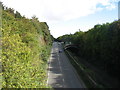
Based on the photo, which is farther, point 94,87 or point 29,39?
point 94,87

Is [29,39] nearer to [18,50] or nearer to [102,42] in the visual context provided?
[18,50]

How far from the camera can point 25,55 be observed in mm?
8211

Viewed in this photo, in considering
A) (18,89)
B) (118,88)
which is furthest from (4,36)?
(118,88)

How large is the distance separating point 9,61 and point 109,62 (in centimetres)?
1564

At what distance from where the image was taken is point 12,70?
6336mm

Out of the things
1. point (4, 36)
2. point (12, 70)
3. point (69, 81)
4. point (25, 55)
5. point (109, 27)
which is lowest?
point (69, 81)

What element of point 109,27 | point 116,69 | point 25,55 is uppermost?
point 109,27

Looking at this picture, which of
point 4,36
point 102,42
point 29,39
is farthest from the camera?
point 102,42

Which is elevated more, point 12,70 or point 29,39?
point 29,39

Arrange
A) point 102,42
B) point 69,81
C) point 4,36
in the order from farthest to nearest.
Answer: point 102,42
point 69,81
point 4,36

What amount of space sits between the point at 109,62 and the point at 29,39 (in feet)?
40.2

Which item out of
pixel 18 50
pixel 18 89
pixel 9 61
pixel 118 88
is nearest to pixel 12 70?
pixel 9 61

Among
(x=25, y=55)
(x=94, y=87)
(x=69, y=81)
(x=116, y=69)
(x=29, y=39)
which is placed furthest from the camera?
(x=69, y=81)

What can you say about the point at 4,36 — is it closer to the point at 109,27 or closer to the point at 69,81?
the point at 69,81
